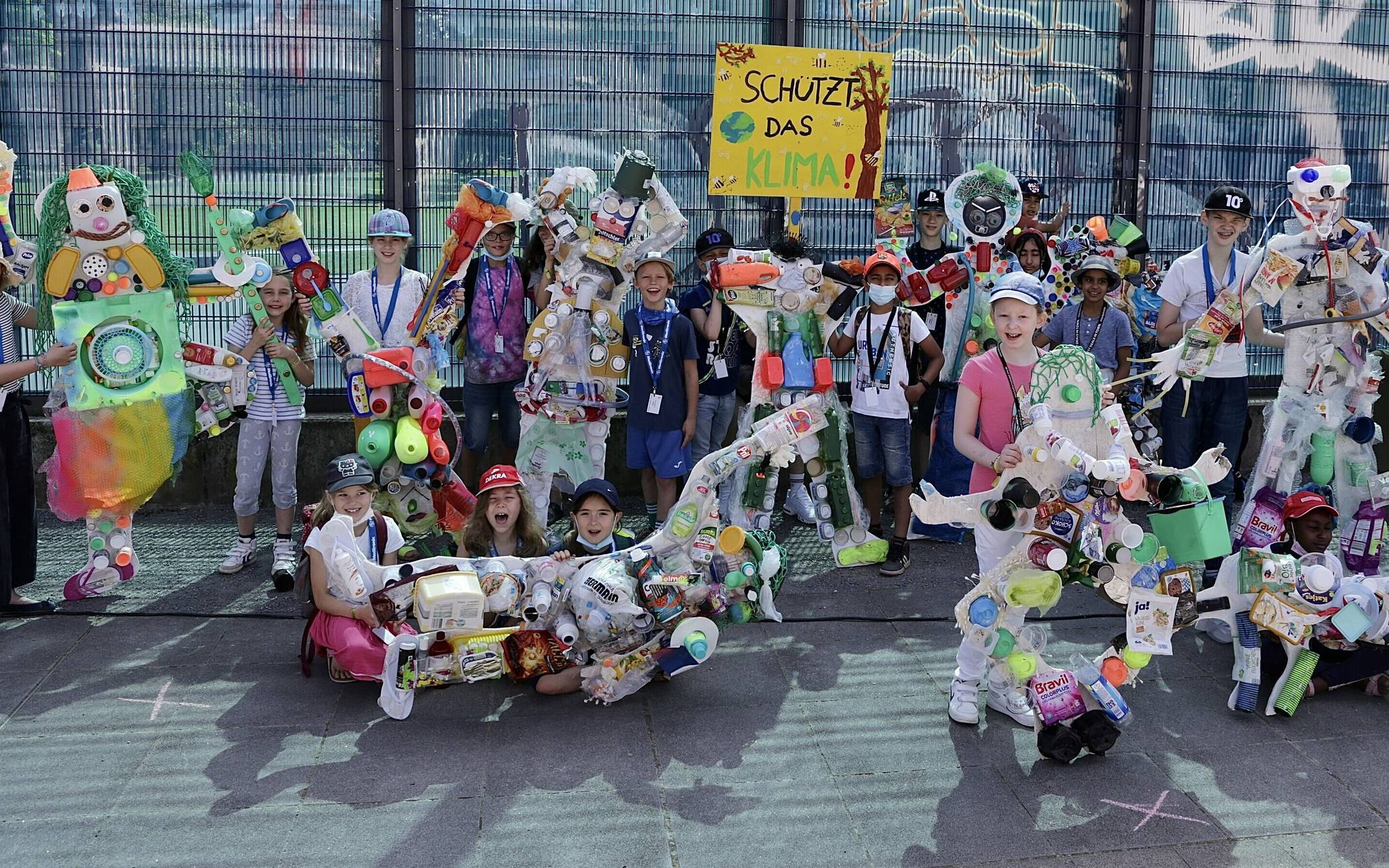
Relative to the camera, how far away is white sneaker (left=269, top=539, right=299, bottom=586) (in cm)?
645

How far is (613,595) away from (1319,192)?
3.59 m

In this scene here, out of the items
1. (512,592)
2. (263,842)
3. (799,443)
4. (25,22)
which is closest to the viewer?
(263,842)

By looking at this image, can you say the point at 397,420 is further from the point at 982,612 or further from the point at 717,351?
the point at 982,612

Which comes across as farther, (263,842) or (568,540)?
(568,540)

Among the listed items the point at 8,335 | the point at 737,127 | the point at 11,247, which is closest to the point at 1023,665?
the point at 737,127

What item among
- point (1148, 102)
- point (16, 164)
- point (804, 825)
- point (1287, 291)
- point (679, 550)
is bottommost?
point (804, 825)

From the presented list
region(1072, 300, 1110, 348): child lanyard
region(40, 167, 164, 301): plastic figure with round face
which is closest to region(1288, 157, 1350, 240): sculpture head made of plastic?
region(1072, 300, 1110, 348): child lanyard

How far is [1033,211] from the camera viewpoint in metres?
7.87

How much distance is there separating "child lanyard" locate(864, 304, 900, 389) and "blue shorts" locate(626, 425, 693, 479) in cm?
105

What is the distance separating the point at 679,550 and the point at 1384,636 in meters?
2.84

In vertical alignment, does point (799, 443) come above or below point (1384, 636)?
above

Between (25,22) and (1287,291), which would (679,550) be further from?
(25,22)

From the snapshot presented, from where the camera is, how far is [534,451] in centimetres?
701

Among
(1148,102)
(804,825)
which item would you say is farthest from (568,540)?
(1148,102)
